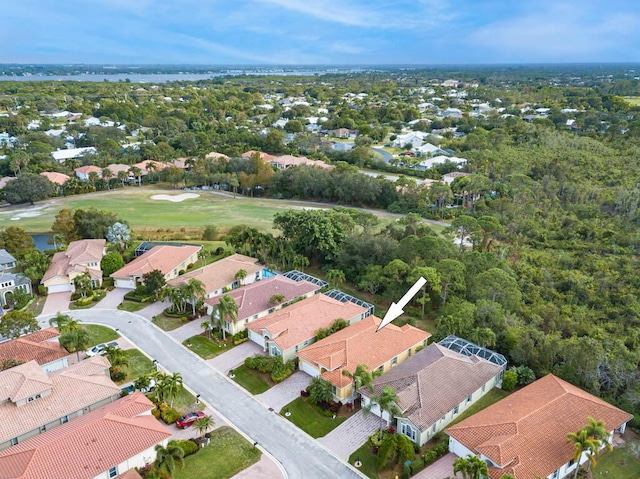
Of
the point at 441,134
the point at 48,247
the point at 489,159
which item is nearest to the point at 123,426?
the point at 48,247

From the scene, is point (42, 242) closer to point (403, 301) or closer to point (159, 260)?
point (159, 260)

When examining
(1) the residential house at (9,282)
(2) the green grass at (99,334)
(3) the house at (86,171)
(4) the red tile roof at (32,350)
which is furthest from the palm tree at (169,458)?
(3) the house at (86,171)

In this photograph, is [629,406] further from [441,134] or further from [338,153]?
[441,134]

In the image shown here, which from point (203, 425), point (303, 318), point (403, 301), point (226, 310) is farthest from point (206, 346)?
point (403, 301)

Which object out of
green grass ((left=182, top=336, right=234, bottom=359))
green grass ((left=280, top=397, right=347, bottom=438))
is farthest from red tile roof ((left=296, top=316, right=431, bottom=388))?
green grass ((left=182, top=336, right=234, bottom=359))

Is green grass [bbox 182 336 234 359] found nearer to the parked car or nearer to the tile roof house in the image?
the parked car
